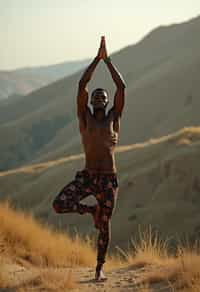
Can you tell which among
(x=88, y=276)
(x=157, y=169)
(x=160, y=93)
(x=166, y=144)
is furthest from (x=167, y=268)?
(x=160, y=93)

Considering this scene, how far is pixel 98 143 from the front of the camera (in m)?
6.91

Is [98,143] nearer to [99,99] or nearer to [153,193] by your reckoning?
[99,99]

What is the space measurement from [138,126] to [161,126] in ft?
13.4

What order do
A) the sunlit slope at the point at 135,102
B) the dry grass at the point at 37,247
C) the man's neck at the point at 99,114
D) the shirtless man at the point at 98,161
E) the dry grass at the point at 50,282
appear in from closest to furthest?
the dry grass at the point at 50,282 → the shirtless man at the point at 98,161 → the man's neck at the point at 99,114 → the dry grass at the point at 37,247 → the sunlit slope at the point at 135,102

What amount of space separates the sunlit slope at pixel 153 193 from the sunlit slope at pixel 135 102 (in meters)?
21.9

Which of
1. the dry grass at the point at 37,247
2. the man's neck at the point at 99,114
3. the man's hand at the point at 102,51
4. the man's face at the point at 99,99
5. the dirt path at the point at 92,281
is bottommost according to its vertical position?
the dirt path at the point at 92,281

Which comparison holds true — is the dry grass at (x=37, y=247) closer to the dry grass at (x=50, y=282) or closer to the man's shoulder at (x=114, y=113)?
the dry grass at (x=50, y=282)

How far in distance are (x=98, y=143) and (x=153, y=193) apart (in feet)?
39.4

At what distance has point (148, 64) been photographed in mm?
88625

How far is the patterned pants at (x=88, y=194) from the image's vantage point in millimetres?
6664

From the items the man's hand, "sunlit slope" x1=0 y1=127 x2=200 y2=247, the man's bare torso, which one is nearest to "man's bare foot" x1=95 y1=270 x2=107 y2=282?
the man's bare torso

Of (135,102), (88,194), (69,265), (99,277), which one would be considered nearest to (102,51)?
(88,194)

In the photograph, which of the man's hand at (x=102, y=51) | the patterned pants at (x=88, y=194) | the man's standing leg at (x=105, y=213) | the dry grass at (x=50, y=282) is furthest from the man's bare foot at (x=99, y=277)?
the man's hand at (x=102, y=51)

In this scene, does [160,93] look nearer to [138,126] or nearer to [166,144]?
[138,126]
